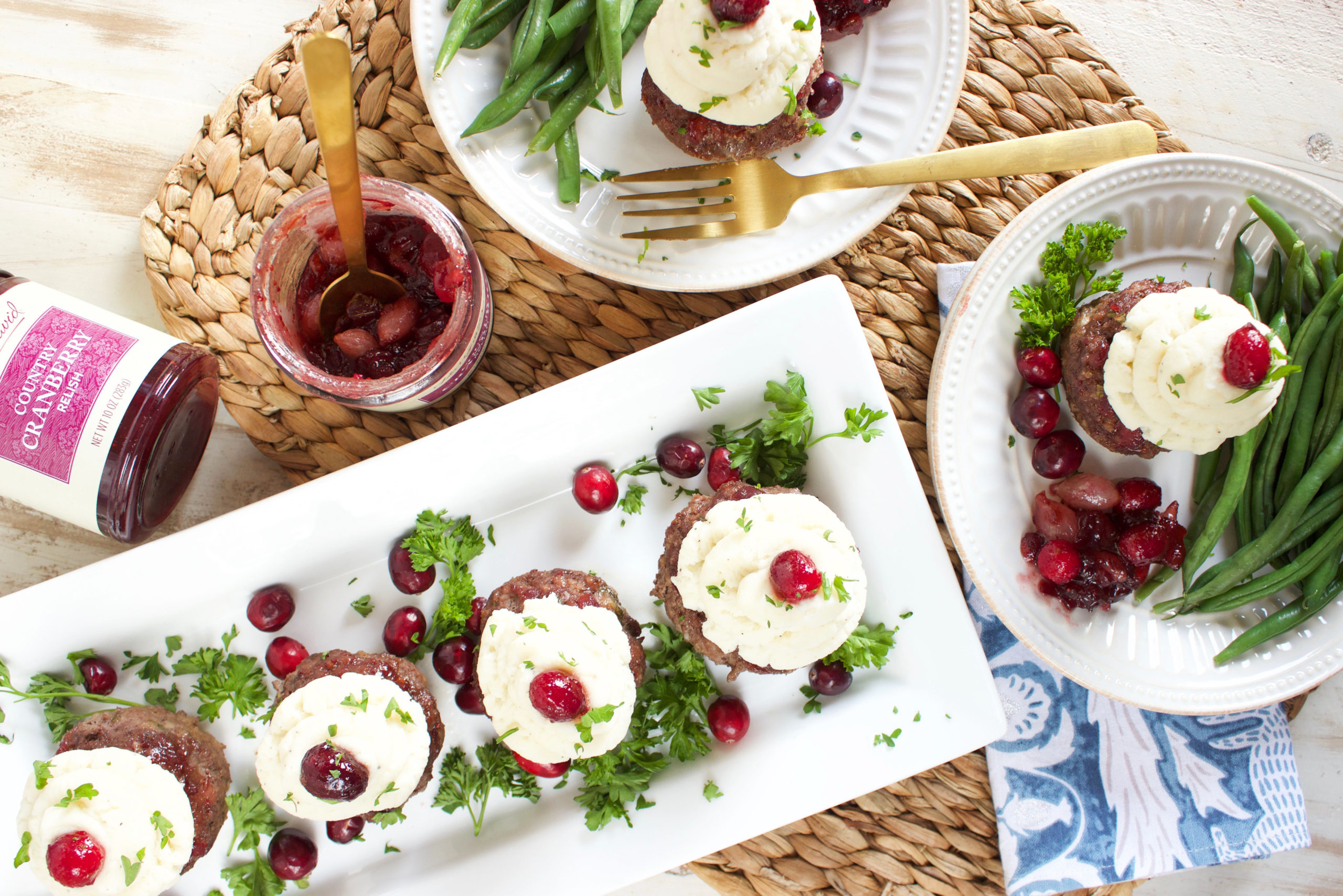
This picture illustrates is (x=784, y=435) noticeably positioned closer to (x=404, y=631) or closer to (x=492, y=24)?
(x=404, y=631)

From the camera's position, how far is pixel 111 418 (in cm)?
224

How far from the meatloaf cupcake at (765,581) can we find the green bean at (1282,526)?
3.52 feet

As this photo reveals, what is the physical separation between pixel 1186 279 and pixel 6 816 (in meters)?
3.81

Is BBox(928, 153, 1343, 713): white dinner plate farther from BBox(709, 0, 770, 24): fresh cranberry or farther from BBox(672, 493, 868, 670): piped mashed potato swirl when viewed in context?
BBox(709, 0, 770, 24): fresh cranberry

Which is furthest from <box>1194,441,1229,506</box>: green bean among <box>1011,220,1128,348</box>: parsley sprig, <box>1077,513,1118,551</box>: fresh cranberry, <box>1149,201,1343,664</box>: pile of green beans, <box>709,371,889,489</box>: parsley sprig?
<box>709,371,889,489</box>: parsley sprig

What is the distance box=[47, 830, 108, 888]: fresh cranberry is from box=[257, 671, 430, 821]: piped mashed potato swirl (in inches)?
16.3

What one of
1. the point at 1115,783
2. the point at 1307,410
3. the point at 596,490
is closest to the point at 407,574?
the point at 596,490

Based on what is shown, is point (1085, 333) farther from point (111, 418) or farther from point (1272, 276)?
point (111, 418)

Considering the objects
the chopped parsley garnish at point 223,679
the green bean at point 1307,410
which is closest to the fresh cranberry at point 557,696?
the chopped parsley garnish at point 223,679

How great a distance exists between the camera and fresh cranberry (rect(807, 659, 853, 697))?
8.24ft

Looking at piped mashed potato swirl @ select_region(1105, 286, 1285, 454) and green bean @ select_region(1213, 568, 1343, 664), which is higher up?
piped mashed potato swirl @ select_region(1105, 286, 1285, 454)

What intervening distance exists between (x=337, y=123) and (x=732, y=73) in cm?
99

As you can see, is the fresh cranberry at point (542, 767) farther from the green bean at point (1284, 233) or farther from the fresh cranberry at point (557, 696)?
the green bean at point (1284, 233)

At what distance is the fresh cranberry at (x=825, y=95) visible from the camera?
2.49m
